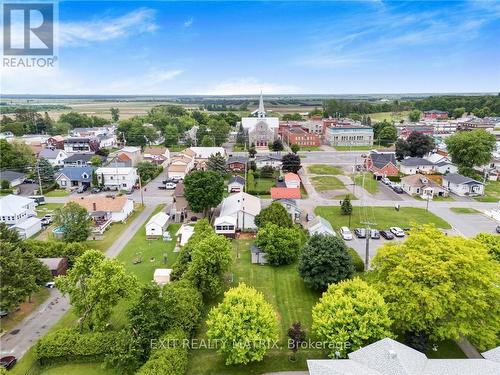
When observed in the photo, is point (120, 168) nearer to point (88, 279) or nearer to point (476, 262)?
point (88, 279)

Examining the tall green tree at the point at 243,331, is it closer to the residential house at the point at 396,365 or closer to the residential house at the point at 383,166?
the residential house at the point at 396,365

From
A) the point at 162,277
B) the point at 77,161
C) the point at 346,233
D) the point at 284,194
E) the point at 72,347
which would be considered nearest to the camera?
the point at 72,347

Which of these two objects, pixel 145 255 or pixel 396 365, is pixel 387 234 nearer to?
pixel 396 365

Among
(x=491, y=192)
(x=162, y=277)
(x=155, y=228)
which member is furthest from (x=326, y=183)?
(x=162, y=277)

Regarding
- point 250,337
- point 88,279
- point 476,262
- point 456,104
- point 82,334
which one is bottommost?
point 82,334

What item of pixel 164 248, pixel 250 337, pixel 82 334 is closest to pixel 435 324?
pixel 250 337

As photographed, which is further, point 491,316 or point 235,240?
point 235,240

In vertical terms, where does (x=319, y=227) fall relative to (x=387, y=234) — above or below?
above
